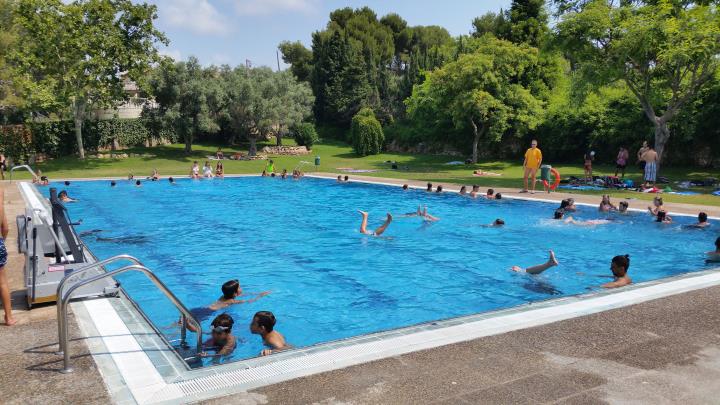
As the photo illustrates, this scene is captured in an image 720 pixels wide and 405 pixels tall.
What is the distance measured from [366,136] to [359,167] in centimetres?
815

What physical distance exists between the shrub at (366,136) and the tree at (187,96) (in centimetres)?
1095

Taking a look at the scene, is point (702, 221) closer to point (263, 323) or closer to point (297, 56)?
point (263, 323)

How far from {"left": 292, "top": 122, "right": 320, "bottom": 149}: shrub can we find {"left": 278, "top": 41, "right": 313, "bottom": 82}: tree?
86.6 ft

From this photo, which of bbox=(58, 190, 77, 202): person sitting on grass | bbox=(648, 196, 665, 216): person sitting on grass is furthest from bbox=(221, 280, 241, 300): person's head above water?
bbox=(58, 190, 77, 202): person sitting on grass

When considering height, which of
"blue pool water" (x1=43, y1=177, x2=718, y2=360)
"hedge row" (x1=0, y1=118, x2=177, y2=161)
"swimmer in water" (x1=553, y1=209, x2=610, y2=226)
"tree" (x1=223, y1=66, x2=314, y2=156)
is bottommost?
"blue pool water" (x1=43, y1=177, x2=718, y2=360)

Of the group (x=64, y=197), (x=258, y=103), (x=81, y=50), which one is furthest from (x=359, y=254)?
(x=258, y=103)

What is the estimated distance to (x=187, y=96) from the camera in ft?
133

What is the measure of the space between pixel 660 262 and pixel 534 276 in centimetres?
365

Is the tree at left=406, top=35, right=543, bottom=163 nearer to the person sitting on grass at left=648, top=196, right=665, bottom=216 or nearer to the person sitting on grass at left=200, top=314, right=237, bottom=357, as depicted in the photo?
the person sitting on grass at left=648, top=196, right=665, bottom=216

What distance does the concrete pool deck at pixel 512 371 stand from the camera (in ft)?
13.9

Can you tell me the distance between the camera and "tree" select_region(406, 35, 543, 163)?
3059cm

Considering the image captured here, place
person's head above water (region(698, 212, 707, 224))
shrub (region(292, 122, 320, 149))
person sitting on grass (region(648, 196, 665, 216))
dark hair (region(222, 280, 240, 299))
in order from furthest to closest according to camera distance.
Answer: shrub (region(292, 122, 320, 149)), person sitting on grass (region(648, 196, 665, 216)), person's head above water (region(698, 212, 707, 224)), dark hair (region(222, 280, 240, 299))

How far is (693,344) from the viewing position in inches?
208

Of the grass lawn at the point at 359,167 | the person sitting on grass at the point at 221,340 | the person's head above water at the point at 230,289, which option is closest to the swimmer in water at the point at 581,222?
the grass lawn at the point at 359,167
